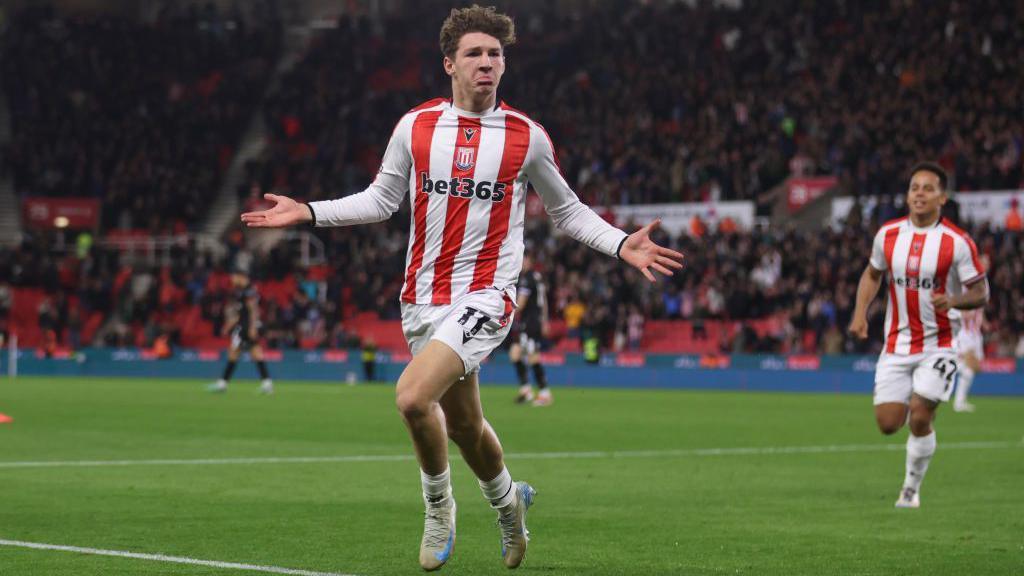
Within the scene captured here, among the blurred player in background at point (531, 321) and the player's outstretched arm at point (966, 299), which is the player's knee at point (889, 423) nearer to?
the player's outstretched arm at point (966, 299)

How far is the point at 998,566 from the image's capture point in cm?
784

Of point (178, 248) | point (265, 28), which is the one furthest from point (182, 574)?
point (265, 28)

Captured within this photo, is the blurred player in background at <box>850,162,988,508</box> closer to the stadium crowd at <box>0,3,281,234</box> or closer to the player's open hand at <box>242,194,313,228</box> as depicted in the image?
the player's open hand at <box>242,194,313,228</box>

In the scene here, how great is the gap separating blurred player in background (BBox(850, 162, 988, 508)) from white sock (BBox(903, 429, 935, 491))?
0.07 feet

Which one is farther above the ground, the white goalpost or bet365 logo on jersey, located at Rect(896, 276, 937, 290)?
bet365 logo on jersey, located at Rect(896, 276, 937, 290)

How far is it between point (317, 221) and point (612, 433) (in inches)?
440

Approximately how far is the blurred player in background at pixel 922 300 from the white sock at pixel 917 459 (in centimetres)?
2

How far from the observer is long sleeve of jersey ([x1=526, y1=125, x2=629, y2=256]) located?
299 inches

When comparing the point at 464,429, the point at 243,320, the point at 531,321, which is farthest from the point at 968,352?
the point at 464,429

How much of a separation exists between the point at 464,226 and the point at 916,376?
505 cm

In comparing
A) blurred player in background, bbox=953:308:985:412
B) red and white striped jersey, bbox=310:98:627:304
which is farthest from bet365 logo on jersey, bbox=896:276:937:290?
blurred player in background, bbox=953:308:985:412

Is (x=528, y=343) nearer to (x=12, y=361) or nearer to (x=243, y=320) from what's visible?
(x=243, y=320)

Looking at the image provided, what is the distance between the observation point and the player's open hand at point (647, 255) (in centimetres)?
701

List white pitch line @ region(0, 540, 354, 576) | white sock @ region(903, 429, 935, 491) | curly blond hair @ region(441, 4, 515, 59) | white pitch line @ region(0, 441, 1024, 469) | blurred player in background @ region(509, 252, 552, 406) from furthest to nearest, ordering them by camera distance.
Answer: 1. blurred player in background @ region(509, 252, 552, 406)
2. white pitch line @ region(0, 441, 1024, 469)
3. white sock @ region(903, 429, 935, 491)
4. curly blond hair @ region(441, 4, 515, 59)
5. white pitch line @ region(0, 540, 354, 576)
